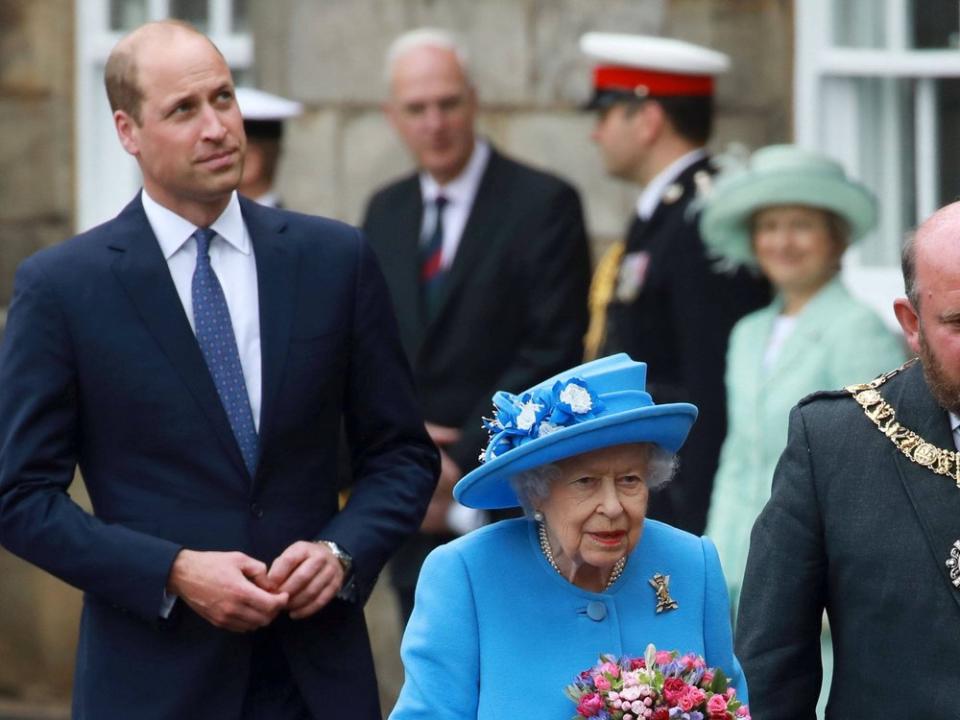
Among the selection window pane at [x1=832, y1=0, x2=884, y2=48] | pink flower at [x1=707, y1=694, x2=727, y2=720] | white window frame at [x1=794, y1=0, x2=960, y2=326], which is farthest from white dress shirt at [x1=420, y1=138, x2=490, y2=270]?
pink flower at [x1=707, y1=694, x2=727, y2=720]

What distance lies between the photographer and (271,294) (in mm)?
4914

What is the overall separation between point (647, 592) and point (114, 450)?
120cm

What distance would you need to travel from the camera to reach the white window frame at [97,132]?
926cm

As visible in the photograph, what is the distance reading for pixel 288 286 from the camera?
4.93 m

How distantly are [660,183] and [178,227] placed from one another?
2.59 metres

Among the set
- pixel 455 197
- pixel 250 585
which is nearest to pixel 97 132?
pixel 455 197

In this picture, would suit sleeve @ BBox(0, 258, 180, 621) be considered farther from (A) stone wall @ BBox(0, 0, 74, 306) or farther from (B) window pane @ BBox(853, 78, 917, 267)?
(A) stone wall @ BBox(0, 0, 74, 306)

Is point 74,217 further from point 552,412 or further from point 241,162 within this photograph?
point 552,412

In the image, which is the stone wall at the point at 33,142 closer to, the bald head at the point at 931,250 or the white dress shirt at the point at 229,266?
the white dress shirt at the point at 229,266

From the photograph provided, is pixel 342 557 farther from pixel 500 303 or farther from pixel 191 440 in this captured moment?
pixel 500 303

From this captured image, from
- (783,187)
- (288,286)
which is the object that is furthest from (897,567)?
(783,187)

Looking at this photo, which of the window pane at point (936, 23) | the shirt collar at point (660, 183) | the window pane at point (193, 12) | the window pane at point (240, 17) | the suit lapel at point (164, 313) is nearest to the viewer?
the suit lapel at point (164, 313)

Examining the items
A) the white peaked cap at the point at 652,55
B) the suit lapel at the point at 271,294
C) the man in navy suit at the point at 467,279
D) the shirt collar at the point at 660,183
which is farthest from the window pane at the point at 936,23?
the suit lapel at the point at 271,294

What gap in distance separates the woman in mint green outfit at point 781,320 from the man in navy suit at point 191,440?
72.3 inches
